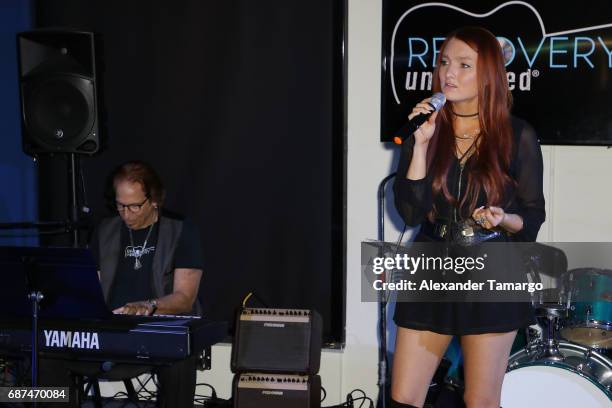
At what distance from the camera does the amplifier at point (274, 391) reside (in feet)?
11.0

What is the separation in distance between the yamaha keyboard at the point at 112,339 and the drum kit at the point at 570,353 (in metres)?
1.37

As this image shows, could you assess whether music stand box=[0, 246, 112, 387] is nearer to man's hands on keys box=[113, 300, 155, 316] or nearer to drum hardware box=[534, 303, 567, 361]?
man's hands on keys box=[113, 300, 155, 316]

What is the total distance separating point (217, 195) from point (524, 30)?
184 centimetres

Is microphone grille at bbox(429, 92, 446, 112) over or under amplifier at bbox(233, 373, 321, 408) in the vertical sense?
over

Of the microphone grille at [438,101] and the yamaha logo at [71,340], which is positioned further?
the yamaha logo at [71,340]

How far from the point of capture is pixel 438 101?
7.27 feet

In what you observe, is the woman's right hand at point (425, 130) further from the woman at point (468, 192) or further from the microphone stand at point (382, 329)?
the microphone stand at point (382, 329)

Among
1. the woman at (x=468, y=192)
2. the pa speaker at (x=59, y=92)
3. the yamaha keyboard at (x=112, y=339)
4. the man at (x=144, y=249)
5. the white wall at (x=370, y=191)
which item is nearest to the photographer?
the woman at (x=468, y=192)

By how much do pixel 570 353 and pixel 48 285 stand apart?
208 cm

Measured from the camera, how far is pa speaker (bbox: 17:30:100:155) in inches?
139

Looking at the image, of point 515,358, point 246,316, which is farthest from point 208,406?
point 515,358

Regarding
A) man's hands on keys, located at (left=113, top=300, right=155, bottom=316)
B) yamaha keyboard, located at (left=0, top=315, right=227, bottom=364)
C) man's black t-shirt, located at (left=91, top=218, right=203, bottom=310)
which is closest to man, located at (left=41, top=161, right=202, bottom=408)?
man's black t-shirt, located at (left=91, top=218, right=203, bottom=310)

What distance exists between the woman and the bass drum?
0.88 meters

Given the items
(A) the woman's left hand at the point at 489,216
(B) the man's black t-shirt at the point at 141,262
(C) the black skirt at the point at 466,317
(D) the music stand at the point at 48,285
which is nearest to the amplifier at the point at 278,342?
(B) the man's black t-shirt at the point at 141,262
